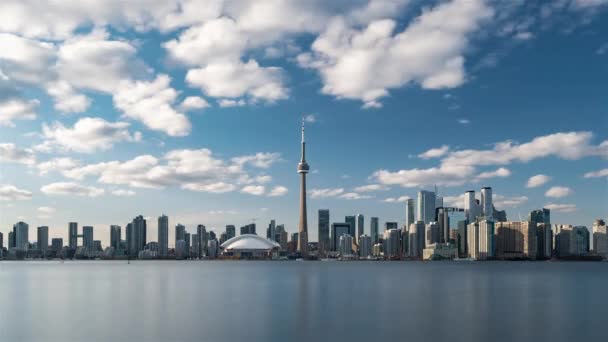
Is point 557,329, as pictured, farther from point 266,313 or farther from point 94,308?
point 94,308

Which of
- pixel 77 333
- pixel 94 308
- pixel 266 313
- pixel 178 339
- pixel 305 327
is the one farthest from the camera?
pixel 94 308

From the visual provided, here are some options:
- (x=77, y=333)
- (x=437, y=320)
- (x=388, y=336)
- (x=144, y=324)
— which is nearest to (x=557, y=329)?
(x=437, y=320)

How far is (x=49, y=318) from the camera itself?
216ft

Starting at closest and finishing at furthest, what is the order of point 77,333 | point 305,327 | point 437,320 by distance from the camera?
1. point 77,333
2. point 305,327
3. point 437,320

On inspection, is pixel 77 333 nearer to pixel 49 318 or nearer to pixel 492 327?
pixel 49 318

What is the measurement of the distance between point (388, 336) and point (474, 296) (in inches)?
2034

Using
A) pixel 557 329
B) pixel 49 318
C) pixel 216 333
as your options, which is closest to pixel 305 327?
pixel 216 333

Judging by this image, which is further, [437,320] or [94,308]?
[94,308]

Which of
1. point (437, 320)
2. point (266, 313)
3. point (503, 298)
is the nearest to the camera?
point (437, 320)

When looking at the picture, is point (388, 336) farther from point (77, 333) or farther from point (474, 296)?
point (474, 296)

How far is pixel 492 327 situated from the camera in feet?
191

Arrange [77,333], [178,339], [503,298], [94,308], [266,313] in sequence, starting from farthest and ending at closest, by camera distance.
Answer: [503,298] < [94,308] < [266,313] < [77,333] < [178,339]

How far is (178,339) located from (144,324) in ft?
35.4

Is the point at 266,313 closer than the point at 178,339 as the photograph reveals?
No
